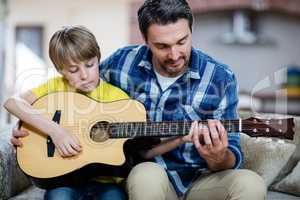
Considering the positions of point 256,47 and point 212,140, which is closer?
point 212,140

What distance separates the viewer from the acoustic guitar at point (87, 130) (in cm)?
160

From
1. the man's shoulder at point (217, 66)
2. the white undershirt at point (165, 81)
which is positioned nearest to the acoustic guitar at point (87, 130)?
the white undershirt at point (165, 81)

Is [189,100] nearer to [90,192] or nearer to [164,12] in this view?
[164,12]

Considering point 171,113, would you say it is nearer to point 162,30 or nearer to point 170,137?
point 170,137

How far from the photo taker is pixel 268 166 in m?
1.89

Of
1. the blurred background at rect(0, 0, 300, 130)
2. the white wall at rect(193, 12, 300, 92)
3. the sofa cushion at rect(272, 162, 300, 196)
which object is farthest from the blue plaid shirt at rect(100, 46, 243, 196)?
the white wall at rect(193, 12, 300, 92)

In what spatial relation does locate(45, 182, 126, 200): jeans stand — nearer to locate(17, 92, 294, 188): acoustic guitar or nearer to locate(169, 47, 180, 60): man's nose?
locate(17, 92, 294, 188): acoustic guitar

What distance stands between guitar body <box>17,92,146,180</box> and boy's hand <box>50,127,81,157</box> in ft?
0.06

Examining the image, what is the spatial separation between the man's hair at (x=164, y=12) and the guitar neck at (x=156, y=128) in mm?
312

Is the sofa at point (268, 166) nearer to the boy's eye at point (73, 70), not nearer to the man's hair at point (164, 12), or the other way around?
the boy's eye at point (73, 70)

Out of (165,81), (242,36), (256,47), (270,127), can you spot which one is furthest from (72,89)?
(256,47)

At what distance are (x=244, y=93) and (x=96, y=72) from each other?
350 cm

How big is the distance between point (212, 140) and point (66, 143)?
460 mm

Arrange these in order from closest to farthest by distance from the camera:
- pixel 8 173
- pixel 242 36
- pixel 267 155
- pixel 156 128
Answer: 1. pixel 156 128
2. pixel 8 173
3. pixel 267 155
4. pixel 242 36
